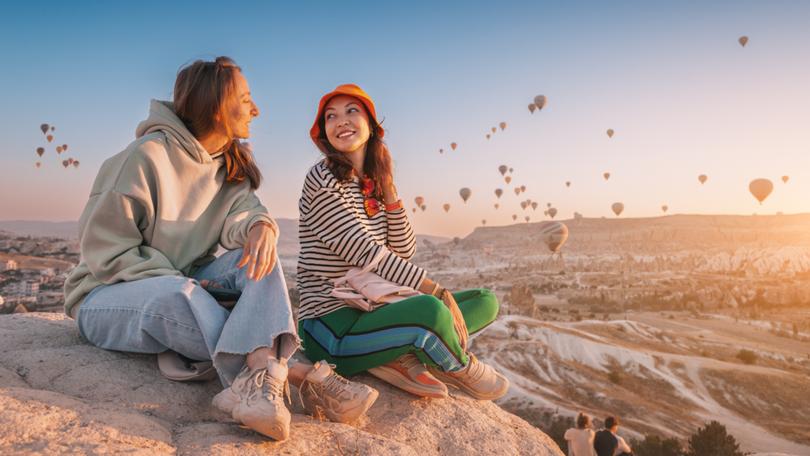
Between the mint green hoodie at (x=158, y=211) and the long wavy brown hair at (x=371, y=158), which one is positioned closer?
the mint green hoodie at (x=158, y=211)

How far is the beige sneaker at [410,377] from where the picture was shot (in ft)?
11.7

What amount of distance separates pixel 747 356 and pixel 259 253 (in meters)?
31.5

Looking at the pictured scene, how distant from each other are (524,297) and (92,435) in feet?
154

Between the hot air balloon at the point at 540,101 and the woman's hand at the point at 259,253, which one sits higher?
the hot air balloon at the point at 540,101

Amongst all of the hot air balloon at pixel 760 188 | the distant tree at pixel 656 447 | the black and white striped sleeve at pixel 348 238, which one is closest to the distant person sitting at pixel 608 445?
the black and white striped sleeve at pixel 348 238

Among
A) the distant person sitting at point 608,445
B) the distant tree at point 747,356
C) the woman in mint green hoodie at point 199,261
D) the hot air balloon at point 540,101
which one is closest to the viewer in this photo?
the woman in mint green hoodie at point 199,261

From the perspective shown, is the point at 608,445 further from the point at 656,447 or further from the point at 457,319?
the point at 656,447

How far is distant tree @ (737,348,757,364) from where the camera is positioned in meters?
28.6

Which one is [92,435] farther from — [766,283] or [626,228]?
[626,228]

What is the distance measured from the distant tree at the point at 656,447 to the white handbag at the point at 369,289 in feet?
51.0

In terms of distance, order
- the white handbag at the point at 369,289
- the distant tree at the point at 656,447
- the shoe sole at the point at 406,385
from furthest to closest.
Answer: the distant tree at the point at 656,447 < the shoe sole at the point at 406,385 < the white handbag at the point at 369,289

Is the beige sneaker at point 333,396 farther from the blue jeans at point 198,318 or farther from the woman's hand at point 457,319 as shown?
the woman's hand at point 457,319

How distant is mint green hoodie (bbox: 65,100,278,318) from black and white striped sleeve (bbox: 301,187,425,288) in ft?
1.11

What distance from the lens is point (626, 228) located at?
10719 centimetres
